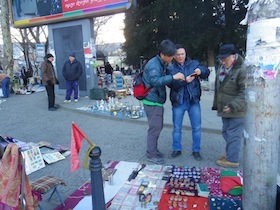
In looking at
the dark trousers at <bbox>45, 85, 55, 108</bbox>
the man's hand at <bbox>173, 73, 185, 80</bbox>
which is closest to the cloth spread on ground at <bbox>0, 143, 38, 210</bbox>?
the man's hand at <bbox>173, 73, 185, 80</bbox>

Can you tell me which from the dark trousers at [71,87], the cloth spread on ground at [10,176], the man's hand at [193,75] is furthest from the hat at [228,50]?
the dark trousers at [71,87]

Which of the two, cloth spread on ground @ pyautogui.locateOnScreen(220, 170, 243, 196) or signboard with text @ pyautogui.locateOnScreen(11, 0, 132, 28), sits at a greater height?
signboard with text @ pyautogui.locateOnScreen(11, 0, 132, 28)

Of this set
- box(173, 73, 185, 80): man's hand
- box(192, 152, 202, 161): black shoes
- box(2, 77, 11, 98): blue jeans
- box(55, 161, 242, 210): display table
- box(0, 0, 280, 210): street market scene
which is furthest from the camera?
box(2, 77, 11, 98): blue jeans

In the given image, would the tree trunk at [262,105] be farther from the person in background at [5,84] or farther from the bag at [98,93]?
the person in background at [5,84]

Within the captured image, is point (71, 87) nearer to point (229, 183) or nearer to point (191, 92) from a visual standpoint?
point (191, 92)

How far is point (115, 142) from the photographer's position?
16.9ft

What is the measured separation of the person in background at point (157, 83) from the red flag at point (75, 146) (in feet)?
4.50

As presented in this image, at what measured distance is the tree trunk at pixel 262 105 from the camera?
69.8 inches

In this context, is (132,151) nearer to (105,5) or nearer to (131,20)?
(105,5)

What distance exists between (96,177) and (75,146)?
0.47m

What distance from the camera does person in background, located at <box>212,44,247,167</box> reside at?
331cm

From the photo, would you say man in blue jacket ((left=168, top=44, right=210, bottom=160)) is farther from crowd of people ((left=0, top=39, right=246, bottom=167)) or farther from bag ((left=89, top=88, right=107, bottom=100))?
bag ((left=89, top=88, right=107, bottom=100))

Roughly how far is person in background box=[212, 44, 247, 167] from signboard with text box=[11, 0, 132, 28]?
18.6 ft

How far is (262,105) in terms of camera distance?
1.89 meters
